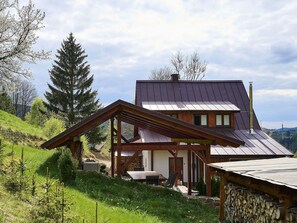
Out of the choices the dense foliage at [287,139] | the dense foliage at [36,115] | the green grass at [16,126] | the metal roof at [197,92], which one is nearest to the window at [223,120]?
the metal roof at [197,92]

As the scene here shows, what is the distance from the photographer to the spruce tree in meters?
38.4

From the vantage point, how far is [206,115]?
81.3 feet

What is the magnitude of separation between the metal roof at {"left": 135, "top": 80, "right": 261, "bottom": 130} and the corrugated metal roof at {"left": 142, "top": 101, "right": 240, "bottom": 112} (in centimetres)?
45

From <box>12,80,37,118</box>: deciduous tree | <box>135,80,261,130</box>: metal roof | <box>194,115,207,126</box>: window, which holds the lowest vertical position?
<box>194,115,207,126</box>: window

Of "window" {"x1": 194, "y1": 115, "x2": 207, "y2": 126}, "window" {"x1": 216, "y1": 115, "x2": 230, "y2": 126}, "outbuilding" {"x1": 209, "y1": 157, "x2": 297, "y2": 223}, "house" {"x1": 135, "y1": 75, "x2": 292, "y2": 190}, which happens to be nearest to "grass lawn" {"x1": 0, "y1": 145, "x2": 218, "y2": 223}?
"outbuilding" {"x1": 209, "y1": 157, "x2": 297, "y2": 223}

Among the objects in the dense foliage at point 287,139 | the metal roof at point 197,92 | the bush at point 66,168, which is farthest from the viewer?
the dense foliage at point 287,139

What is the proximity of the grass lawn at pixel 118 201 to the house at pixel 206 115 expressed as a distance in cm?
780

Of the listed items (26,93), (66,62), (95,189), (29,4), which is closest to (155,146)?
(95,189)

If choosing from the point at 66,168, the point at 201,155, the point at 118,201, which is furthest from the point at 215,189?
the point at 66,168

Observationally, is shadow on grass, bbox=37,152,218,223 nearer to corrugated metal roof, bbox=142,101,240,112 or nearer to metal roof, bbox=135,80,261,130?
corrugated metal roof, bbox=142,101,240,112

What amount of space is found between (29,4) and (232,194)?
11.6 metres

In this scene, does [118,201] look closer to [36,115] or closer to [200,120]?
[200,120]

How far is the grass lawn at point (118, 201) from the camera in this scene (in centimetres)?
795

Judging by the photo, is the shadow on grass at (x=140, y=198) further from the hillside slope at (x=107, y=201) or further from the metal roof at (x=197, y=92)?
the metal roof at (x=197, y=92)
